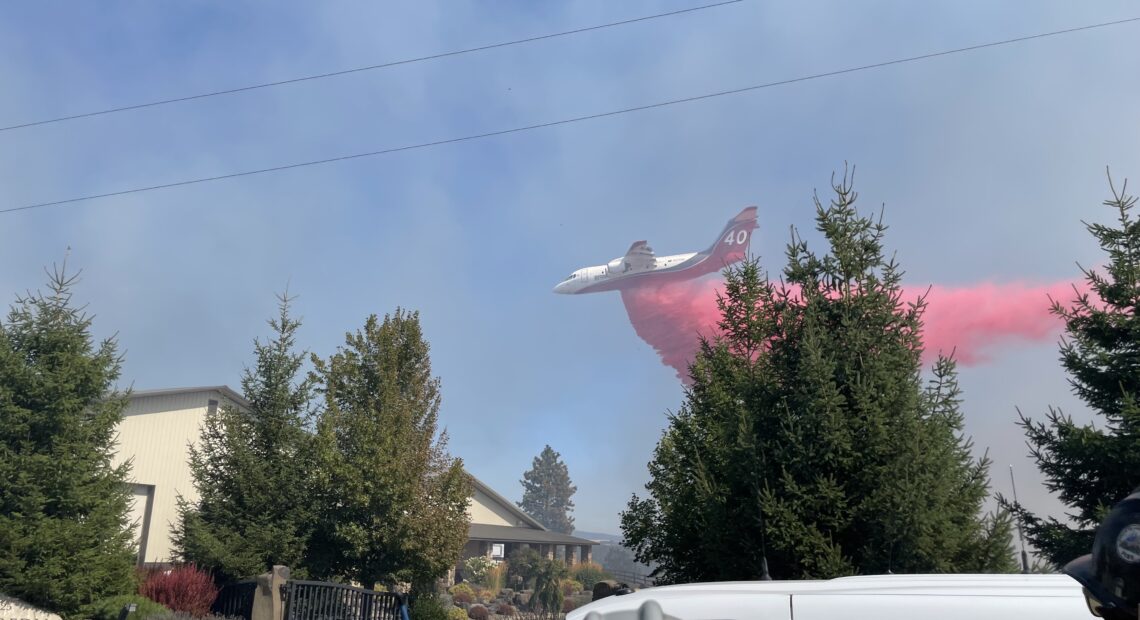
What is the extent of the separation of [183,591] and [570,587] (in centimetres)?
2963

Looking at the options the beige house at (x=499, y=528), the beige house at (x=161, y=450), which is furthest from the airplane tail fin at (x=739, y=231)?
the beige house at (x=161, y=450)

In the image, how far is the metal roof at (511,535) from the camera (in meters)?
47.7

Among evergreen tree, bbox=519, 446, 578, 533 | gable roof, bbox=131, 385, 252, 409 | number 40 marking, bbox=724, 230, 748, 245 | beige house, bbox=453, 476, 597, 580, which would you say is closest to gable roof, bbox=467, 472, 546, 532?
beige house, bbox=453, 476, 597, 580

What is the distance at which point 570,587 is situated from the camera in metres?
46.0

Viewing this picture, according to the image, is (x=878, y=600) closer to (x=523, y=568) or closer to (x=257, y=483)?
(x=257, y=483)

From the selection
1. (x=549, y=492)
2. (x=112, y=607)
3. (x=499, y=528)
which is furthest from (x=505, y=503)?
(x=549, y=492)

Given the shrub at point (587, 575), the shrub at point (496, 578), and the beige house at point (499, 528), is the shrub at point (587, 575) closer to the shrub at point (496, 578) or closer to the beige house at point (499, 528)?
the beige house at point (499, 528)

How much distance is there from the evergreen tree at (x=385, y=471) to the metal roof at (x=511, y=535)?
25627 mm

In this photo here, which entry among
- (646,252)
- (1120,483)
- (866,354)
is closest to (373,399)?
(866,354)

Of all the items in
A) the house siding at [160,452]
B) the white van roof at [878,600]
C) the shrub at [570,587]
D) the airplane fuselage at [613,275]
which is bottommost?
the shrub at [570,587]

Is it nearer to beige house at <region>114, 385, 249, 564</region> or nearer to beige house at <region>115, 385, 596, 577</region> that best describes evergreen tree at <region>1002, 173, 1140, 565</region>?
beige house at <region>115, 385, 596, 577</region>

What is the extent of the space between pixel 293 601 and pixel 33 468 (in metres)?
8.73

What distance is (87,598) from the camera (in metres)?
18.0

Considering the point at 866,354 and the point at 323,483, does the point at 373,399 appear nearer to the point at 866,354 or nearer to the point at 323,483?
the point at 323,483
